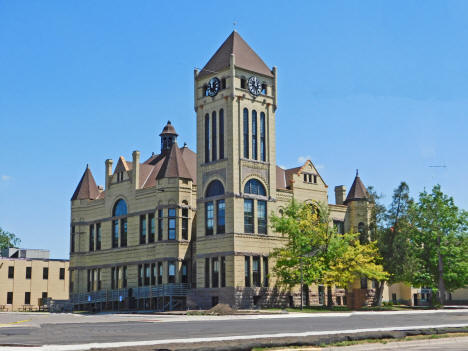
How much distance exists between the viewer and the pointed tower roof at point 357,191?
2933 inches

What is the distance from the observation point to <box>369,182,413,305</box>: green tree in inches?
2458

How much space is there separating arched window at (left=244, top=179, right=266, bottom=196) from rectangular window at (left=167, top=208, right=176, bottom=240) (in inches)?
328

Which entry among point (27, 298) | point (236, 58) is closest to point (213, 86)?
point (236, 58)

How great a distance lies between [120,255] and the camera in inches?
2793

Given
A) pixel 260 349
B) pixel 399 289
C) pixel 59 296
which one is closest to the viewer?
pixel 260 349

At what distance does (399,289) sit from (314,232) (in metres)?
30.5

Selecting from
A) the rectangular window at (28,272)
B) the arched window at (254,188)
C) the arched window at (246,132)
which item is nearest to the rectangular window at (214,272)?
the arched window at (254,188)

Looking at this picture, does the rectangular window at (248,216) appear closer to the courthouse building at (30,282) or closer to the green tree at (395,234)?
the green tree at (395,234)

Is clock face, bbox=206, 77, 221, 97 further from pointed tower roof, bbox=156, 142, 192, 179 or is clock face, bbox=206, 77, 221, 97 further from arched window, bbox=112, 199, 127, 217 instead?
arched window, bbox=112, 199, 127, 217

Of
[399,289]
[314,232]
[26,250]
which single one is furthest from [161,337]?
[26,250]

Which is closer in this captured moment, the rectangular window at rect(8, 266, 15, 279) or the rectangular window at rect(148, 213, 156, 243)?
the rectangular window at rect(148, 213, 156, 243)

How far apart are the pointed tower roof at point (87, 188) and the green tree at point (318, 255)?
26723 millimetres

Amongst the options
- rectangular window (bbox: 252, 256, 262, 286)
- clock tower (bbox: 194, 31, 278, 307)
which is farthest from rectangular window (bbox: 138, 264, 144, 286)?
rectangular window (bbox: 252, 256, 262, 286)

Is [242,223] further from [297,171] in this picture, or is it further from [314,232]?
[297,171]
